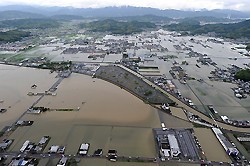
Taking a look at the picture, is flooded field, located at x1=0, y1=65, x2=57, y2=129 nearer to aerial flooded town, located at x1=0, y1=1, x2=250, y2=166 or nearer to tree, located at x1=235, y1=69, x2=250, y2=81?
aerial flooded town, located at x1=0, y1=1, x2=250, y2=166

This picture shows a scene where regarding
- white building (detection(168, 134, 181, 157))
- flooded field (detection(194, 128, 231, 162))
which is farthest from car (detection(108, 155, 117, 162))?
flooded field (detection(194, 128, 231, 162))

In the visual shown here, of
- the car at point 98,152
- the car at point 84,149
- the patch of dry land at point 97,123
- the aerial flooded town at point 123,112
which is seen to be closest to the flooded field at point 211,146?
the aerial flooded town at point 123,112

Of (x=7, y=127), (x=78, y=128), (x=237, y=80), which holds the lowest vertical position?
(x=7, y=127)

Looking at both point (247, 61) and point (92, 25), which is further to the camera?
point (92, 25)

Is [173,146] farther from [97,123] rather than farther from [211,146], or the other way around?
[97,123]

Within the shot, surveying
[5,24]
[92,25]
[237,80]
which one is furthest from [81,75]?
[5,24]

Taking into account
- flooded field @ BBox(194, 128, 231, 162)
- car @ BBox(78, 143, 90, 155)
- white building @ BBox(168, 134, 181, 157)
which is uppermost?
flooded field @ BBox(194, 128, 231, 162)

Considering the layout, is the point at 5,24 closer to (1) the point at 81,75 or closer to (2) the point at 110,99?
(1) the point at 81,75
